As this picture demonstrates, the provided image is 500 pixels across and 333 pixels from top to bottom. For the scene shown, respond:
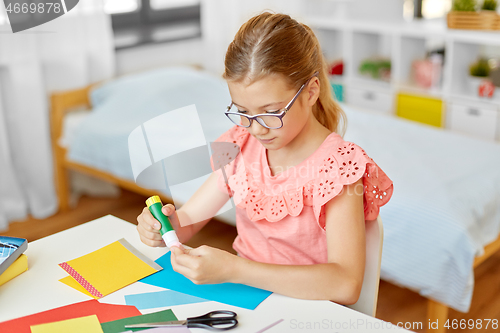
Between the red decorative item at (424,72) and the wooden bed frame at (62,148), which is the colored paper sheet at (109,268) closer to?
the wooden bed frame at (62,148)

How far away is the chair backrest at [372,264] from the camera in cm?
98

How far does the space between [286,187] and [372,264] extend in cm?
22

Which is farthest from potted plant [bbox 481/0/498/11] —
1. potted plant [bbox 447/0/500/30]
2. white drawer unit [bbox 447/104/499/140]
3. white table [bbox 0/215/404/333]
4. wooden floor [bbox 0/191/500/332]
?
white table [bbox 0/215/404/333]

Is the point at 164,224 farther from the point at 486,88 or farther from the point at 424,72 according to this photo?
the point at 424,72

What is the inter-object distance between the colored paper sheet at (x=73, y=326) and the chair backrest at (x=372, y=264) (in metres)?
0.48

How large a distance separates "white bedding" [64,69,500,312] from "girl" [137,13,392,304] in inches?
14.5

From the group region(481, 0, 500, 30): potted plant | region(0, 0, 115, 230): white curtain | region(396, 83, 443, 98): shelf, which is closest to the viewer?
region(0, 0, 115, 230): white curtain

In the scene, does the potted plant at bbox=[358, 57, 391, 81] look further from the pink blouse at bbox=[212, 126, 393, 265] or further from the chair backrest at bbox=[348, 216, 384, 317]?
the chair backrest at bbox=[348, 216, 384, 317]

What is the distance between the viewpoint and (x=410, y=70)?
304 centimetres

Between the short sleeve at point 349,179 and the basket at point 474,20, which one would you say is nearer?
the short sleeve at point 349,179

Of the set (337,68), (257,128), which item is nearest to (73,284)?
(257,128)

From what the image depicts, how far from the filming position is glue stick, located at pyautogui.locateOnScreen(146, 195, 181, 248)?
872mm

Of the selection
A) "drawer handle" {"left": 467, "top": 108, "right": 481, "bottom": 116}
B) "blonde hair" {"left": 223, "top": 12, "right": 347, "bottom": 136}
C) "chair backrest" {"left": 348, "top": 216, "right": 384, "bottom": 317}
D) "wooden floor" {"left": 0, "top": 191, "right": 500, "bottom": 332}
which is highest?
"blonde hair" {"left": 223, "top": 12, "right": 347, "bottom": 136}

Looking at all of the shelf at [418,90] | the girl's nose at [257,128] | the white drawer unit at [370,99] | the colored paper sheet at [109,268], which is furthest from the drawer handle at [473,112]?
the colored paper sheet at [109,268]
